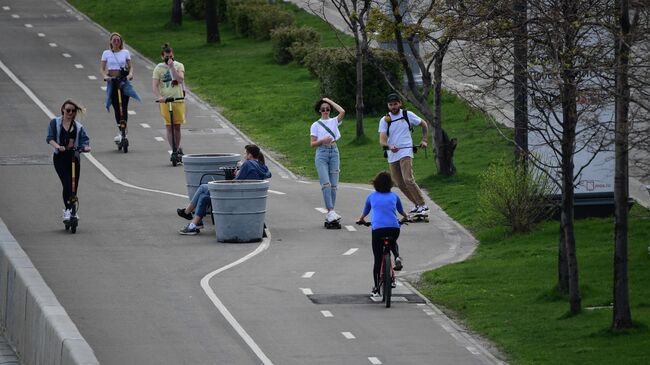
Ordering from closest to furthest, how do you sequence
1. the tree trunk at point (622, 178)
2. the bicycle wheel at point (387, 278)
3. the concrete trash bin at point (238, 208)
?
the tree trunk at point (622, 178), the bicycle wheel at point (387, 278), the concrete trash bin at point (238, 208)

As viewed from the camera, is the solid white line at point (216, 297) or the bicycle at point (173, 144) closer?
the solid white line at point (216, 297)

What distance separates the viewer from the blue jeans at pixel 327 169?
24.0 meters

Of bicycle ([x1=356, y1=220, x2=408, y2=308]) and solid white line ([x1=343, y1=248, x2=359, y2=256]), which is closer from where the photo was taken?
bicycle ([x1=356, y1=220, x2=408, y2=308])

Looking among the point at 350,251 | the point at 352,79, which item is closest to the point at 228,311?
the point at 350,251

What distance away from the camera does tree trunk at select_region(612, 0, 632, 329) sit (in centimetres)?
1639

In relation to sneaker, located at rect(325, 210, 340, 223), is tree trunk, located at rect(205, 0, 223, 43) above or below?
above

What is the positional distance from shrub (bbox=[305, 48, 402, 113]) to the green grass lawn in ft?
1.66

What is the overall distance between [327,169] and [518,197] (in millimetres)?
3113

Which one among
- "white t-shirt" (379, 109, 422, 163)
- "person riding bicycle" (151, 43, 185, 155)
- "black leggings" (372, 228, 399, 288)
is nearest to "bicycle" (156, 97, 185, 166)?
"person riding bicycle" (151, 43, 185, 155)

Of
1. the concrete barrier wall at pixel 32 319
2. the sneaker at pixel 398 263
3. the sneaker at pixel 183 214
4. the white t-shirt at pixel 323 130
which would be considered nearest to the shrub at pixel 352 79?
the white t-shirt at pixel 323 130

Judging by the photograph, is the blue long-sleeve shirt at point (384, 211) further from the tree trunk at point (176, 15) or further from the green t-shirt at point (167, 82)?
the tree trunk at point (176, 15)

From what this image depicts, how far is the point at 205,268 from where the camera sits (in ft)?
68.8

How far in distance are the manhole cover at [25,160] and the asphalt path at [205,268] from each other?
4 cm

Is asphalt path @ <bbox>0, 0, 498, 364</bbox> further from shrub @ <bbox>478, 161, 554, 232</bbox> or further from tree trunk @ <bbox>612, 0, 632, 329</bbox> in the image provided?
tree trunk @ <bbox>612, 0, 632, 329</bbox>
